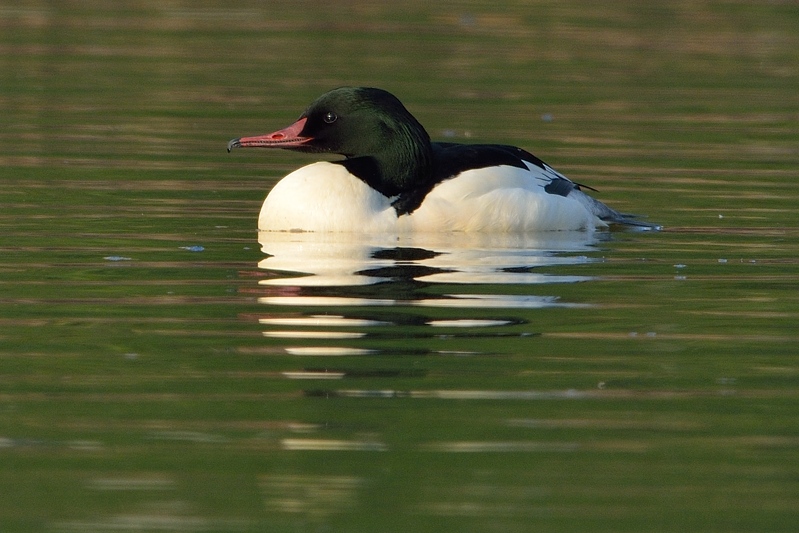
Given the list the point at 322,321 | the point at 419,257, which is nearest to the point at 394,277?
the point at 419,257

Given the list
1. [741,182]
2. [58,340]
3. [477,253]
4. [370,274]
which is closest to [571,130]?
[741,182]

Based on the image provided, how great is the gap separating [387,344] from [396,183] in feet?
11.9

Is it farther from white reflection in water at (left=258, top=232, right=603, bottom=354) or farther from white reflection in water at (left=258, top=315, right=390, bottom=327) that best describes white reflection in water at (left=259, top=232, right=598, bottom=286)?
white reflection in water at (left=258, top=315, right=390, bottom=327)

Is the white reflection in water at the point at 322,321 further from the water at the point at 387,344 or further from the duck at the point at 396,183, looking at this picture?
the duck at the point at 396,183

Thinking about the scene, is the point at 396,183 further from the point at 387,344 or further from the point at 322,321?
the point at 387,344

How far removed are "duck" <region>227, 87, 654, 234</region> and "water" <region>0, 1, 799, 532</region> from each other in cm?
22

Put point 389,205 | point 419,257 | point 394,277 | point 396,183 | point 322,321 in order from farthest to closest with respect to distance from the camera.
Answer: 1. point 396,183
2. point 389,205
3. point 419,257
4. point 394,277
5. point 322,321

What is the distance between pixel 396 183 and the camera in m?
10.5

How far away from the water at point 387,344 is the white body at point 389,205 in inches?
6.3

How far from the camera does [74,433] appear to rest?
5684mm

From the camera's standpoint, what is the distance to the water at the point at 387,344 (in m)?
5.08

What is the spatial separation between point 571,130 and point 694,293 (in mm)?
7831

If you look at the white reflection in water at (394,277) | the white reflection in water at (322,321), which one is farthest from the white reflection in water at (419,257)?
the white reflection in water at (322,321)

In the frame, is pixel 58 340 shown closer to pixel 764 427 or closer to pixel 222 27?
pixel 764 427
